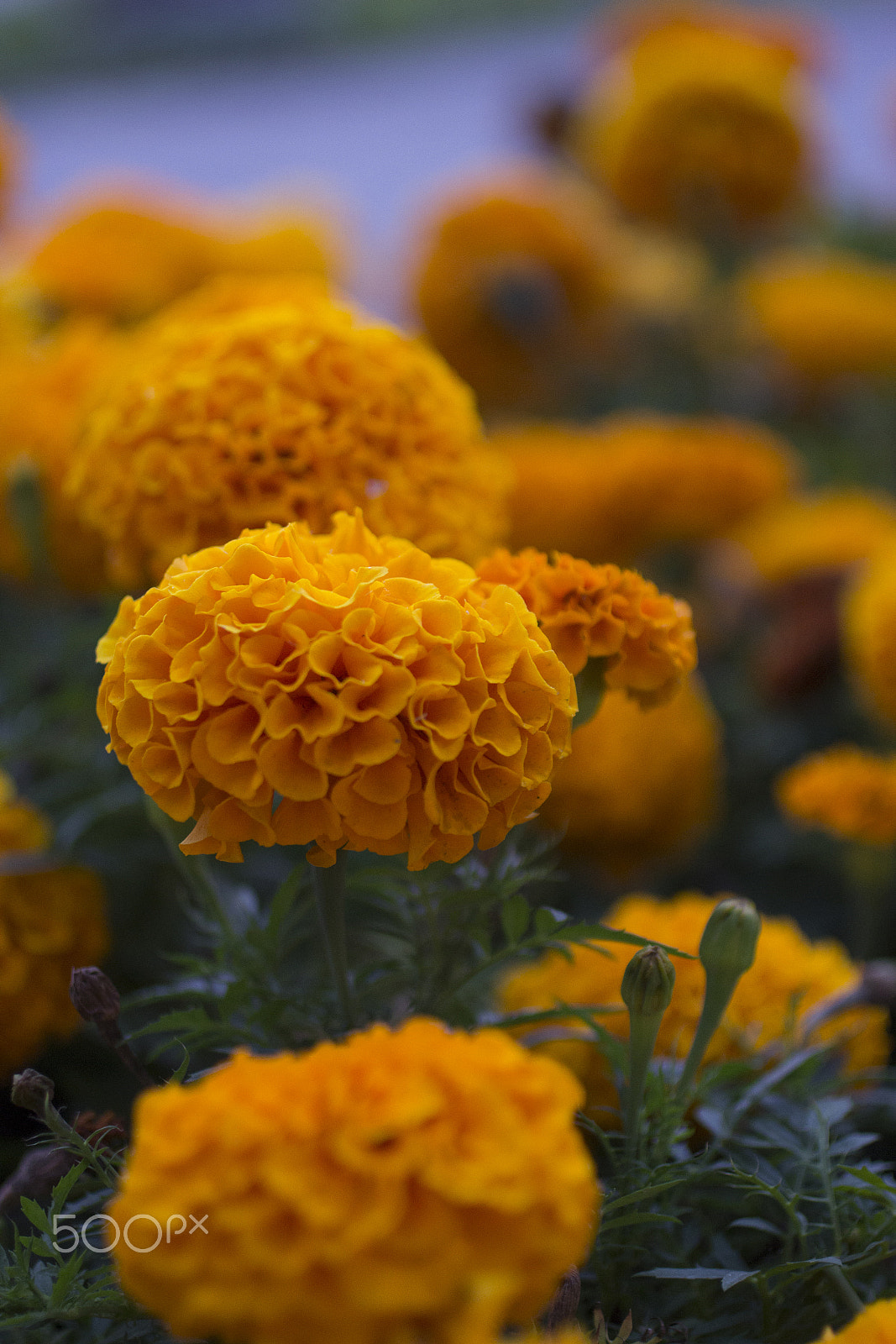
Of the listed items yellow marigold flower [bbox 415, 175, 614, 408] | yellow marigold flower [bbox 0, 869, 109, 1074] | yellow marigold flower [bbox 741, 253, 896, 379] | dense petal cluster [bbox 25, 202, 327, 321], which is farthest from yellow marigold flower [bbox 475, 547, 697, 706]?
yellow marigold flower [bbox 741, 253, 896, 379]

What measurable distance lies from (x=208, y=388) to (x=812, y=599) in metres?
0.86

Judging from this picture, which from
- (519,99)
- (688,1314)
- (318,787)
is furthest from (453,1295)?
(519,99)

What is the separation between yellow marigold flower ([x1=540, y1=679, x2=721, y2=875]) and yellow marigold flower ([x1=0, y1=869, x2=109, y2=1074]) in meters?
0.43

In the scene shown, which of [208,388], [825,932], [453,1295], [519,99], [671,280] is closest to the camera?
[453,1295]

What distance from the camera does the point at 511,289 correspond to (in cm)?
196

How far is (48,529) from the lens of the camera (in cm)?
102

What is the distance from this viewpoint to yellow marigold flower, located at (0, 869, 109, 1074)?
2.64ft

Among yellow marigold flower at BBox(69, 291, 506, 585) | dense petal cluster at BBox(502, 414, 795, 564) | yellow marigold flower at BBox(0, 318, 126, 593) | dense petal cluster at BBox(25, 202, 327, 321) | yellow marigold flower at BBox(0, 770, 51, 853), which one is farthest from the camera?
dense petal cluster at BBox(25, 202, 327, 321)

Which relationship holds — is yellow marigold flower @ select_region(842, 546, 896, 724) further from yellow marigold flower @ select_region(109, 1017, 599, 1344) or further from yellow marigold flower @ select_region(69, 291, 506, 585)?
yellow marigold flower @ select_region(109, 1017, 599, 1344)

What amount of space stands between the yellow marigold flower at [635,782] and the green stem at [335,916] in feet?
1.58

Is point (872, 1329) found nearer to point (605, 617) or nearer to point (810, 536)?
point (605, 617)

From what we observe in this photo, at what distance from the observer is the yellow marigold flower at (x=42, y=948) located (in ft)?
2.64

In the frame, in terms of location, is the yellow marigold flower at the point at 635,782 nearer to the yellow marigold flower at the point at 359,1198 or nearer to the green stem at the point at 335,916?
the green stem at the point at 335,916

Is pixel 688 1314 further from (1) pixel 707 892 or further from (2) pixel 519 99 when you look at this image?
(2) pixel 519 99
